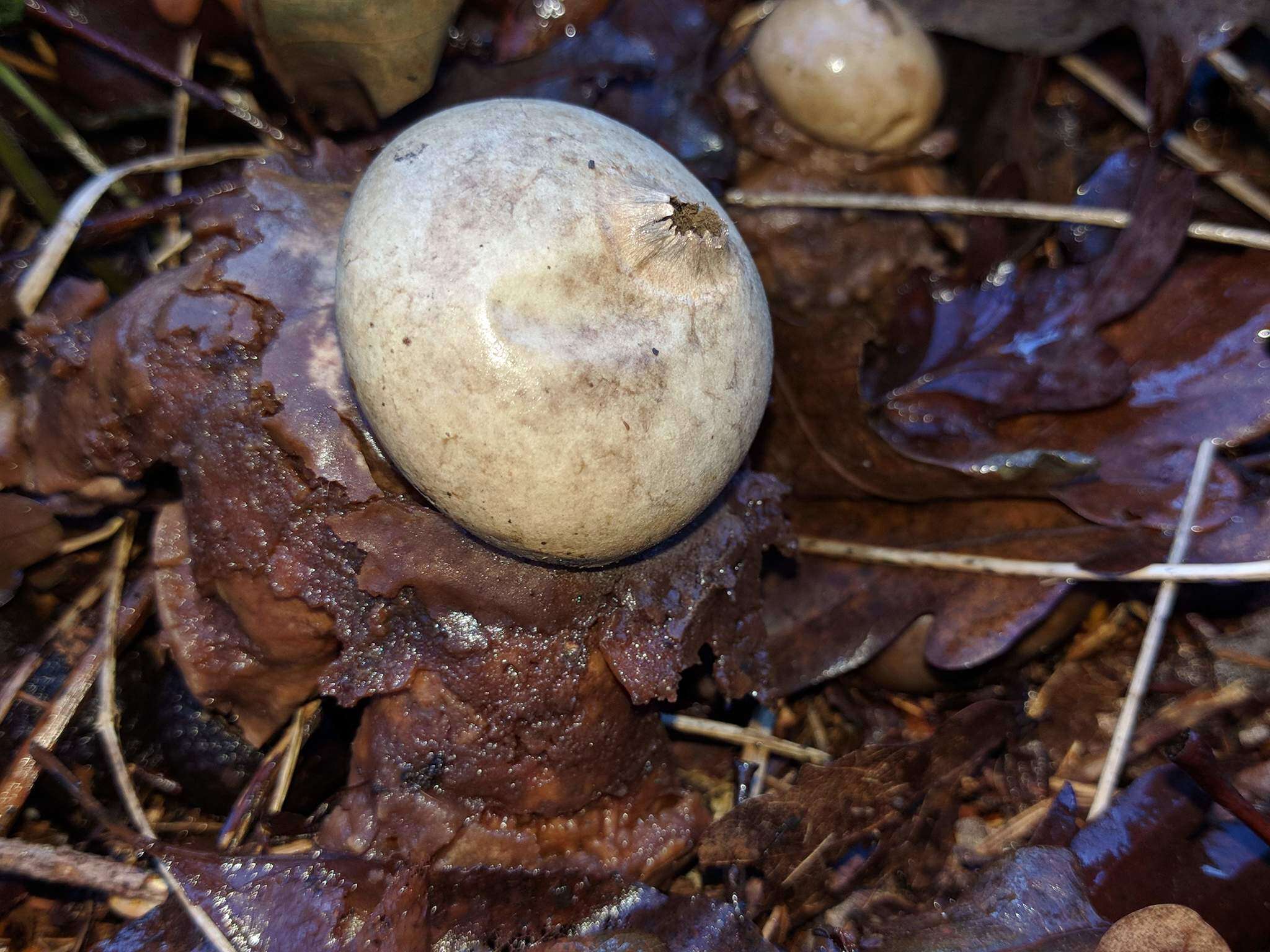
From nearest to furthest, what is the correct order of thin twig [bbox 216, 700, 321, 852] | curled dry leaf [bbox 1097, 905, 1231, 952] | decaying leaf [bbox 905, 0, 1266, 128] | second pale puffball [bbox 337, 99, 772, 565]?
second pale puffball [bbox 337, 99, 772, 565] < curled dry leaf [bbox 1097, 905, 1231, 952] < thin twig [bbox 216, 700, 321, 852] < decaying leaf [bbox 905, 0, 1266, 128]

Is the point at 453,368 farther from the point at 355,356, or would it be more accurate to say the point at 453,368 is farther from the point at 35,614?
the point at 35,614

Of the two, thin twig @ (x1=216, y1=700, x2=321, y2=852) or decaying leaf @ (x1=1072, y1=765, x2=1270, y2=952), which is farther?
thin twig @ (x1=216, y1=700, x2=321, y2=852)

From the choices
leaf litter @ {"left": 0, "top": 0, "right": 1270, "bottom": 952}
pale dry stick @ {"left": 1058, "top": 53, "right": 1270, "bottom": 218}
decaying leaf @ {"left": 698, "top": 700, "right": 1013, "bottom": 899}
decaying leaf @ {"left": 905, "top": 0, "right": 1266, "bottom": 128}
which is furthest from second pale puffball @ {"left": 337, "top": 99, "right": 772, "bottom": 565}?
pale dry stick @ {"left": 1058, "top": 53, "right": 1270, "bottom": 218}

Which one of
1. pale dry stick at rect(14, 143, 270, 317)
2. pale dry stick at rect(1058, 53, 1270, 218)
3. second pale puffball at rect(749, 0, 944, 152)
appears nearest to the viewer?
pale dry stick at rect(14, 143, 270, 317)

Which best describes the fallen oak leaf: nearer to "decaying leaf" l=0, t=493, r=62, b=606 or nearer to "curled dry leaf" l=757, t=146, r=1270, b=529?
"curled dry leaf" l=757, t=146, r=1270, b=529

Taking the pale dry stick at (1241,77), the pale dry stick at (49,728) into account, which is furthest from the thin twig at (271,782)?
the pale dry stick at (1241,77)
